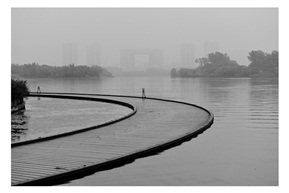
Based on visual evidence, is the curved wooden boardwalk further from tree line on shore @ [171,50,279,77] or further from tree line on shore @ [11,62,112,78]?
tree line on shore @ [11,62,112,78]

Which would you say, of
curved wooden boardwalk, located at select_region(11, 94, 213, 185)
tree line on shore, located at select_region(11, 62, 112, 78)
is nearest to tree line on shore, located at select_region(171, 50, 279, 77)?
tree line on shore, located at select_region(11, 62, 112, 78)

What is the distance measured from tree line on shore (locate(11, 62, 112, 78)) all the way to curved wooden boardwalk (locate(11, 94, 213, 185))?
161 meters

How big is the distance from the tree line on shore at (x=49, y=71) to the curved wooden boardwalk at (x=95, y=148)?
161 m

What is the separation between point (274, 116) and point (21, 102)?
13500mm

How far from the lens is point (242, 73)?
508ft

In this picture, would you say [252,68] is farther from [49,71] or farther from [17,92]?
[17,92]

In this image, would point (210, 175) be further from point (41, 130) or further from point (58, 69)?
point (58, 69)

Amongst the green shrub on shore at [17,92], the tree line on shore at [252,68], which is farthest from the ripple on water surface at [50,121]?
the tree line on shore at [252,68]

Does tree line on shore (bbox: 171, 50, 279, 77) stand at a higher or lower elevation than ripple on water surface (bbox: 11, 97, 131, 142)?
higher

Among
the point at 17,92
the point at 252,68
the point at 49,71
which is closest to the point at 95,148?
the point at 17,92

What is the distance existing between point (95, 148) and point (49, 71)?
16779cm

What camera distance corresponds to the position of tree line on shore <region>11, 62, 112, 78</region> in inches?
6634

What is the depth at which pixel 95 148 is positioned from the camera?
9.30 meters

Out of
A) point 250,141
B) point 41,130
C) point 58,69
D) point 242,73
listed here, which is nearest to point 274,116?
point 250,141
